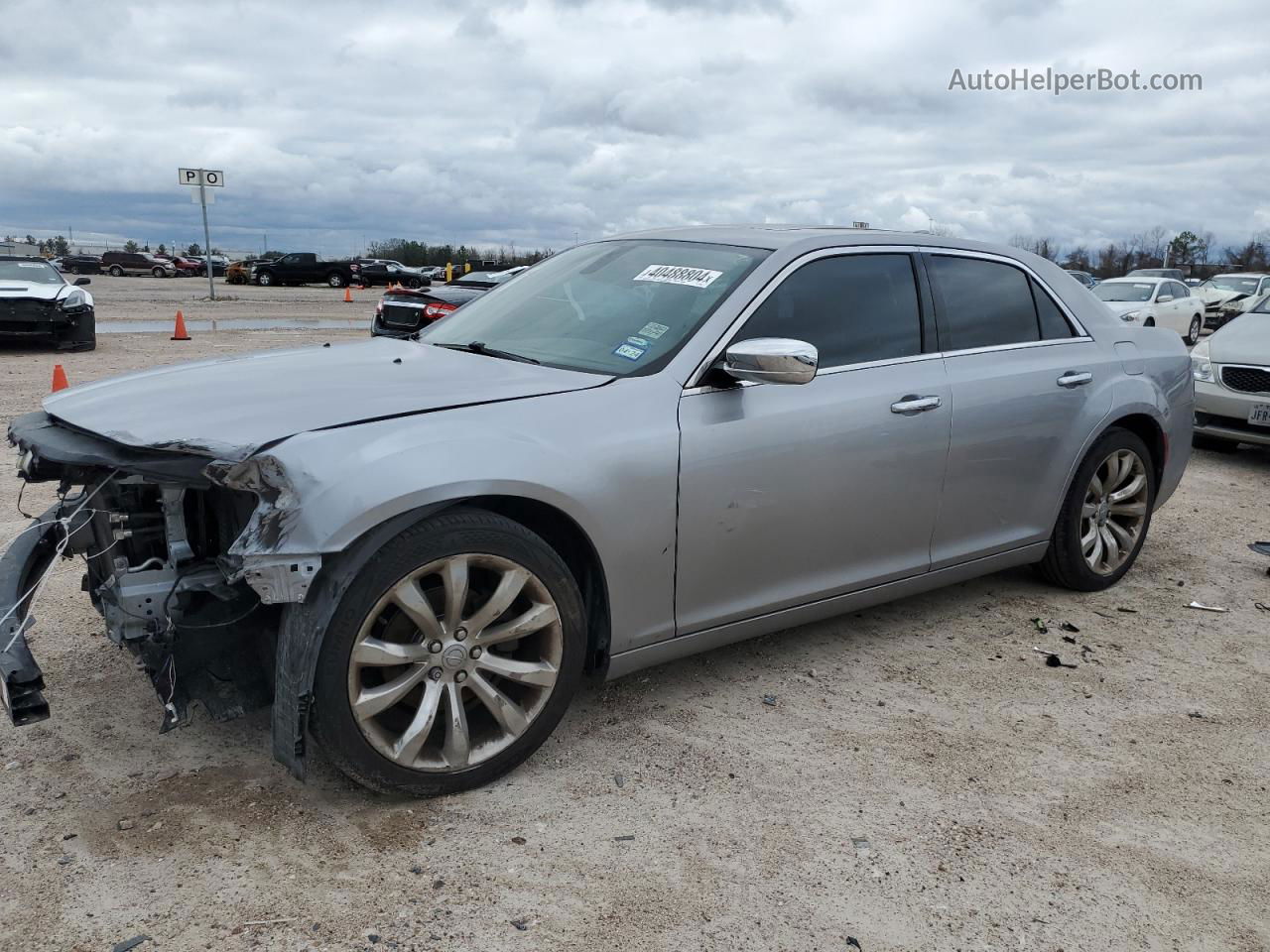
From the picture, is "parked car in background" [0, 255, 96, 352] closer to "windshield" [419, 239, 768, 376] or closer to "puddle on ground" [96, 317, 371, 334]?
"puddle on ground" [96, 317, 371, 334]

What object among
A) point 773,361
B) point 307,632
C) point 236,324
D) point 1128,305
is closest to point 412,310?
point 236,324

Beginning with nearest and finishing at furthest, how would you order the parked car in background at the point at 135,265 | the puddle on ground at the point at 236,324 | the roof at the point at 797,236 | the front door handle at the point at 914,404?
the front door handle at the point at 914,404
the roof at the point at 797,236
the puddle on ground at the point at 236,324
the parked car in background at the point at 135,265

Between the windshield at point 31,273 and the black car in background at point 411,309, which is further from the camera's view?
the windshield at point 31,273

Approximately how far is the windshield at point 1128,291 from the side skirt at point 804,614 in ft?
58.4

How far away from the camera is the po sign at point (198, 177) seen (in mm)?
22500

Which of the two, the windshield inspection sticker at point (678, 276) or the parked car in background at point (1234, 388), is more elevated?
the windshield inspection sticker at point (678, 276)

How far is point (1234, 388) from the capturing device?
27.8 ft

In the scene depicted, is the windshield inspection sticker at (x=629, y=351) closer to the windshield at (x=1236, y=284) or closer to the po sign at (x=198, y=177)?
the po sign at (x=198, y=177)

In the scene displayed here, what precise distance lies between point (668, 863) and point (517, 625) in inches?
30.5

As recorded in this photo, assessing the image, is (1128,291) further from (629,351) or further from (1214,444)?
(629,351)

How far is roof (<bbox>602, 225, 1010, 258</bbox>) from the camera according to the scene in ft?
13.0

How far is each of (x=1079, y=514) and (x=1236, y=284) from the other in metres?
25.3

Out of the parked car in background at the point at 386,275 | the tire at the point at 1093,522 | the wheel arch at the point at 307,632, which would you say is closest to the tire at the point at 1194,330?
the tire at the point at 1093,522

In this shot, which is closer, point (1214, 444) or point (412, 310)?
point (1214, 444)
